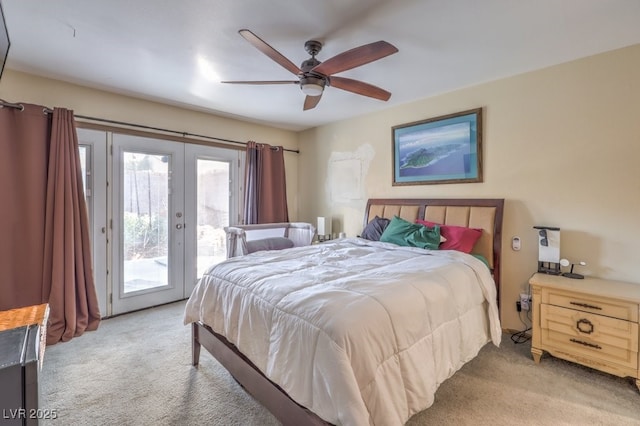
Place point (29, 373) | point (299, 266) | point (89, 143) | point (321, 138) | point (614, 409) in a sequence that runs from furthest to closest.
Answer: point (321, 138) → point (89, 143) → point (299, 266) → point (614, 409) → point (29, 373)

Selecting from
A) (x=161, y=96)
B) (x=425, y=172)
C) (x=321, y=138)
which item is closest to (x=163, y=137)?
(x=161, y=96)

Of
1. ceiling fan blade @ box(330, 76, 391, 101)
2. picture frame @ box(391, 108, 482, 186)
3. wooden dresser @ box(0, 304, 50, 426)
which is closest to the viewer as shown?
wooden dresser @ box(0, 304, 50, 426)

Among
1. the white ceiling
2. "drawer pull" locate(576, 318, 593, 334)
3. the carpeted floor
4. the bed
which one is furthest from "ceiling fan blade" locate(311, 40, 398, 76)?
"drawer pull" locate(576, 318, 593, 334)

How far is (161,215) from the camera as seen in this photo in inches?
149

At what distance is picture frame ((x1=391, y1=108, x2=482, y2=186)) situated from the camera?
3.17 meters

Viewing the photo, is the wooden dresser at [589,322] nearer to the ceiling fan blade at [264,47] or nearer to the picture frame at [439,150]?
the picture frame at [439,150]

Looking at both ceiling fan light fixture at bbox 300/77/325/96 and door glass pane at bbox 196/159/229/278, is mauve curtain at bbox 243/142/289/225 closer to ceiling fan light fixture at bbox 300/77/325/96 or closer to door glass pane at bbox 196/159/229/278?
door glass pane at bbox 196/159/229/278

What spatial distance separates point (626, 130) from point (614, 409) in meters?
2.06

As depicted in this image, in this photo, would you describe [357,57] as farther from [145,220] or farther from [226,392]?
[145,220]

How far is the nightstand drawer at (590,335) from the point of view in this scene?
2.04 meters

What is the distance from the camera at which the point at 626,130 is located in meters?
2.36

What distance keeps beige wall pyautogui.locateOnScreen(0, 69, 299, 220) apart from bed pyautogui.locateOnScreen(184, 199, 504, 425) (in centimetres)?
247

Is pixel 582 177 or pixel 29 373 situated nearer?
pixel 29 373

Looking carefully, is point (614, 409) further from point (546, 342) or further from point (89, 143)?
point (89, 143)
